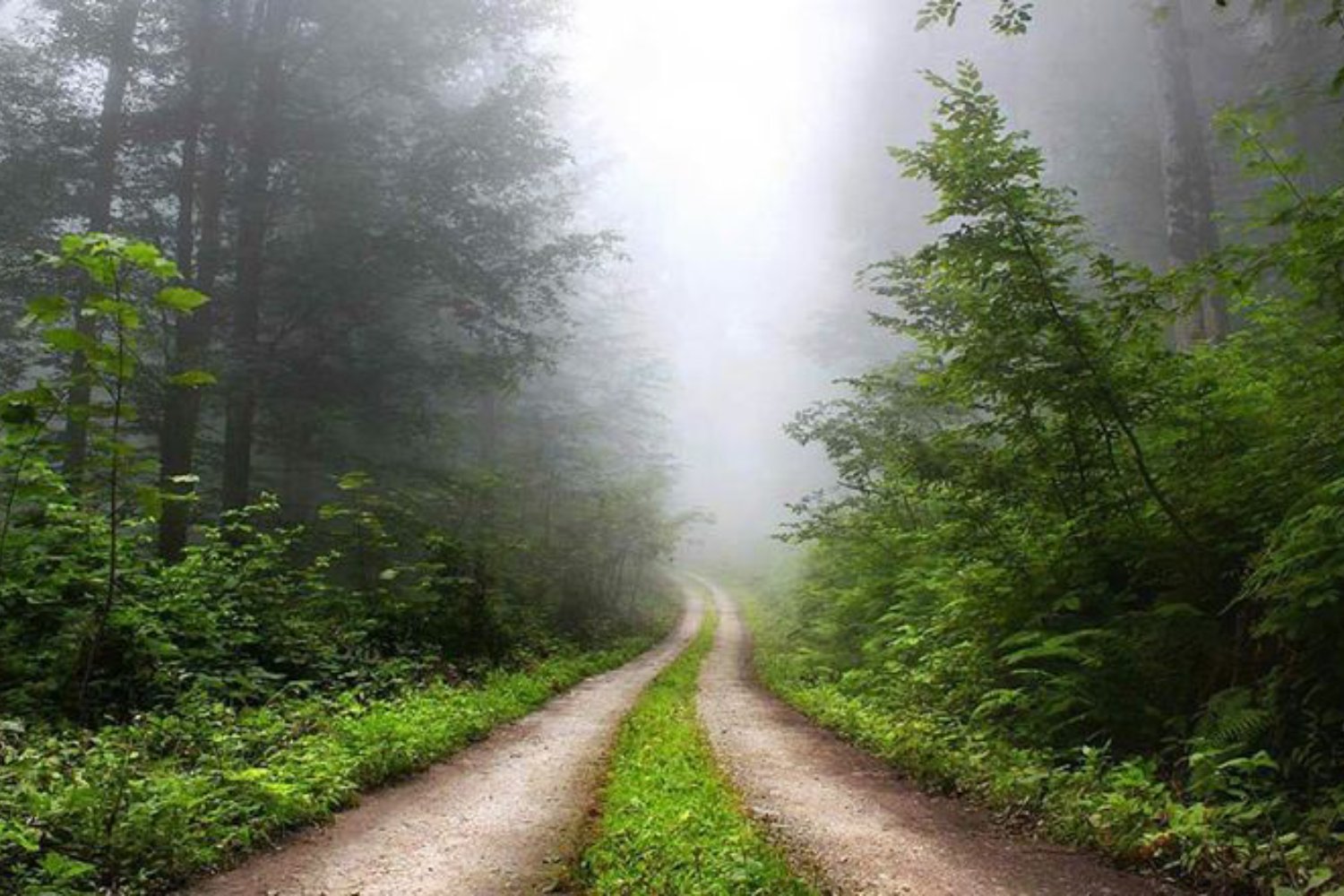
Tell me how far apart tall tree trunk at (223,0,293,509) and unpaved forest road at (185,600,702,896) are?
7319 millimetres

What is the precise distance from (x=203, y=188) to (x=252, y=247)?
4.98 feet

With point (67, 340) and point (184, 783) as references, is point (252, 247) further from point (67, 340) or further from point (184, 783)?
point (67, 340)

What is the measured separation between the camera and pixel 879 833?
6102 millimetres

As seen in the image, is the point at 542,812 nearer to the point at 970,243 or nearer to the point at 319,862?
the point at 319,862

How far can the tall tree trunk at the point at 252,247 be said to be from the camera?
1347cm

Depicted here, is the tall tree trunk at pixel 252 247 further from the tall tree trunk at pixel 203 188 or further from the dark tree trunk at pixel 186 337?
the dark tree trunk at pixel 186 337

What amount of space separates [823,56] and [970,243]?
127ft

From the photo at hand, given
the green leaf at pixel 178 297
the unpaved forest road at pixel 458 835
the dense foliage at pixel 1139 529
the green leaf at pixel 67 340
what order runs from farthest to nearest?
the dense foliage at pixel 1139 529 < the unpaved forest road at pixel 458 835 < the green leaf at pixel 178 297 < the green leaf at pixel 67 340

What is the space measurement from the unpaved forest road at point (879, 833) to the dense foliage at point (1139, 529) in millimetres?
412

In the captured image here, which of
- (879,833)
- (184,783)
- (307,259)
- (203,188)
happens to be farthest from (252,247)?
(879,833)

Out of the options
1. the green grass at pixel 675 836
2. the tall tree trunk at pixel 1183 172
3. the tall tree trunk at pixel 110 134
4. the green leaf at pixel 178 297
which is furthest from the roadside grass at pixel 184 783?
the tall tree trunk at pixel 1183 172

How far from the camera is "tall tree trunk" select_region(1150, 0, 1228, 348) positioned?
14242 mm

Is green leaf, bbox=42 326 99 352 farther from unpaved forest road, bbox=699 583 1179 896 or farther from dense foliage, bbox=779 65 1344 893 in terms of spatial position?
dense foliage, bbox=779 65 1344 893

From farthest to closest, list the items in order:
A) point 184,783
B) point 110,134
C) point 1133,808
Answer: point 110,134
point 184,783
point 1133,808
